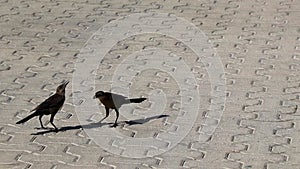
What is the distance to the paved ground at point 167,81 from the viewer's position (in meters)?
7.38

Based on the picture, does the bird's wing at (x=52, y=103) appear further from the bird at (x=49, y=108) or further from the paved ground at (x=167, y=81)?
the paved ground at (x=167, y=81)

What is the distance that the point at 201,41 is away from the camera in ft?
36.1

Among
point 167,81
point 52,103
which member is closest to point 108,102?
point 52,103

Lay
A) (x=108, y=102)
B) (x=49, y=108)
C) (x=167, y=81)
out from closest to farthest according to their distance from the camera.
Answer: (x=49, y=108) < (x=108, y=102) < (x=167, y=81)

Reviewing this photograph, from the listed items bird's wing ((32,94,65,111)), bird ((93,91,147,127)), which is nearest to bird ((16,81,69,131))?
bird's wing ((32,94,65,111))

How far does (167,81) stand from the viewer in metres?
9.45

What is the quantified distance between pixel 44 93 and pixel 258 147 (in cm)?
261

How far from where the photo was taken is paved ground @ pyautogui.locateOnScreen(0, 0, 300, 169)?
7375mm

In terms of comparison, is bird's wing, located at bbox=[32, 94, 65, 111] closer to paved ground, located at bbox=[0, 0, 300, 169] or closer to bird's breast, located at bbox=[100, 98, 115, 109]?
paved ground, located at bbox=[0, 0, 300, 169]

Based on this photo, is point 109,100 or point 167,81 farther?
point 167,81

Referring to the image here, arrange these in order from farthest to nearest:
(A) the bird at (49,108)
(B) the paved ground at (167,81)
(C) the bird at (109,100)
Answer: (C) the bird at (109,100), (A) the bird at (49,108), (B) the paved ground at (167,81)

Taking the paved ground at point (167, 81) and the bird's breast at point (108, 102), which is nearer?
the paved ground at point (167, 81)

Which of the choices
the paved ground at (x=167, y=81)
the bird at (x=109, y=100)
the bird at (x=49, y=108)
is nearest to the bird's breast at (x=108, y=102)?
the bird at (x=109, y=100)

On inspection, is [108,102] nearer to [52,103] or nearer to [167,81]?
[52,103]
